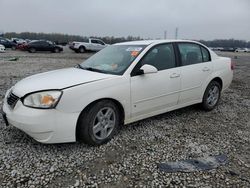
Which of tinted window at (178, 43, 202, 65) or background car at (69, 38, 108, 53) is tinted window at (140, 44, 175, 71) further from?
background car at (69, 38, 108, 53)

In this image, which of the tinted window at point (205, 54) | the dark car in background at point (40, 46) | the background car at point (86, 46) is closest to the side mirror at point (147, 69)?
the tinted window at point (205, 54)

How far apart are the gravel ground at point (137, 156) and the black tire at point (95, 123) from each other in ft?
0.41

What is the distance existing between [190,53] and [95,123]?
8.02 feet

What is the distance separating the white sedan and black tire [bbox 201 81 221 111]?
0.07 feet

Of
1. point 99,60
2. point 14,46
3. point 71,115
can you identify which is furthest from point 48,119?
point 14,46

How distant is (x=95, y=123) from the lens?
10.7 ft

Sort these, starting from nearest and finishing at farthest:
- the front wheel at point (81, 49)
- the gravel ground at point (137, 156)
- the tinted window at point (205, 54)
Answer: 1. the gravel ground at point (137, 156)
2. the tinted window at point (205, 54)
3. the front wheel at point (81, 49)

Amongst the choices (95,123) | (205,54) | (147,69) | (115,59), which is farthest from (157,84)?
(205,54)

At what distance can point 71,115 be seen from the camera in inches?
117

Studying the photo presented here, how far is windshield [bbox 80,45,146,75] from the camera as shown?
3662 millimetres

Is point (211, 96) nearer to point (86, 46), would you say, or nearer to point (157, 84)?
point (157, 84)

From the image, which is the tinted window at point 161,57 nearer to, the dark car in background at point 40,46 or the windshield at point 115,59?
the windshield at point 115,59

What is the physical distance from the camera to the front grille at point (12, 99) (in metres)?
3.10

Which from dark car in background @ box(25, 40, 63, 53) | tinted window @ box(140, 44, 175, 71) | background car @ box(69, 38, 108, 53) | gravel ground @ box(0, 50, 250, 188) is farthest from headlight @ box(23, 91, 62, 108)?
background car @ box(69, 38, 108, 53)
